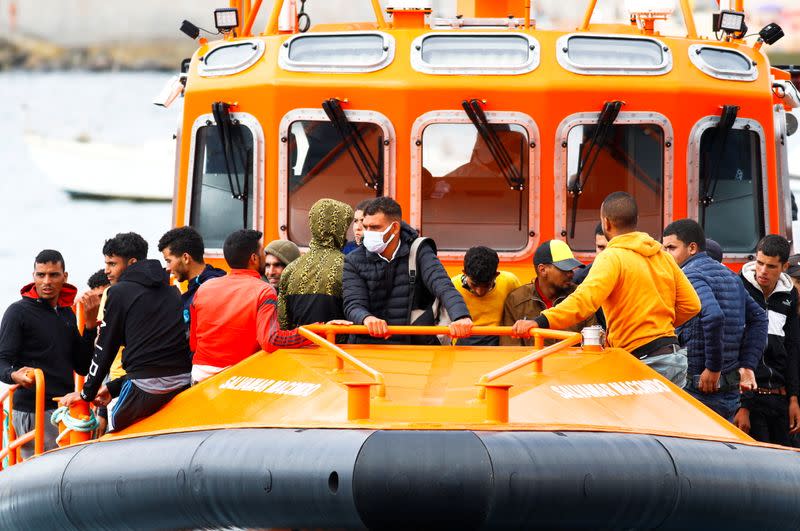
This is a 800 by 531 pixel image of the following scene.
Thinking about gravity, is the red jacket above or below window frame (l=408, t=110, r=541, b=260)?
below

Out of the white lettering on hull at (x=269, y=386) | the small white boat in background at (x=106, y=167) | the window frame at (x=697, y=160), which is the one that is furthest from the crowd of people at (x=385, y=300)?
the small white boat in background at (x=106, y=167)

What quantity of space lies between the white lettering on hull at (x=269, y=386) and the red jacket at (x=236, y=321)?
0.32 m

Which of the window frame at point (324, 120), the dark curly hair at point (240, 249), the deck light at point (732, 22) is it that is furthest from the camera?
the deck light at point (732, 22)

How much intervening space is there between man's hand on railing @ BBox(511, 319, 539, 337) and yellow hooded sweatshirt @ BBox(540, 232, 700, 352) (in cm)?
9

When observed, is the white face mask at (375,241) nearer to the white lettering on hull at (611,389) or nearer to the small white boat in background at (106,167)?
the white lettering on hull at (611,389)

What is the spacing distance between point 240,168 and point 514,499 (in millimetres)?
4136

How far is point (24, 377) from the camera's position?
8.95m

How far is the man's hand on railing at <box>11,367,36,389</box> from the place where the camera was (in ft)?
29.3

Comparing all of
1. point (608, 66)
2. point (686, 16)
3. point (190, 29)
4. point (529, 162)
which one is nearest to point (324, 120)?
point (529, 162)

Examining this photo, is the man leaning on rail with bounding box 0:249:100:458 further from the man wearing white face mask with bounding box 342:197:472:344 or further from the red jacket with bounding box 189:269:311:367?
the man wearing white face mask with bounding box 342:197:472:344

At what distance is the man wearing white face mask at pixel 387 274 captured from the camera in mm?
7066

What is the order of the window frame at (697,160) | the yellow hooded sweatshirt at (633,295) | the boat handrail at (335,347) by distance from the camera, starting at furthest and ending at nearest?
the window frame at (697,160) → the yellow hooded sweatshirt at (633,295) → the boat handrail at (335,347)

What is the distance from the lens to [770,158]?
9.34 meters

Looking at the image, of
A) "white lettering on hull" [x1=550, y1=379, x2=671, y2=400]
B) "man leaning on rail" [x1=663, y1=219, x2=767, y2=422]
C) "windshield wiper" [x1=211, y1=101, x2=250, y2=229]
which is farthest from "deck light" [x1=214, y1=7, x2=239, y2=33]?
"white lettering on hull" [x1=550, y1=379, x2=671, y2=400]
